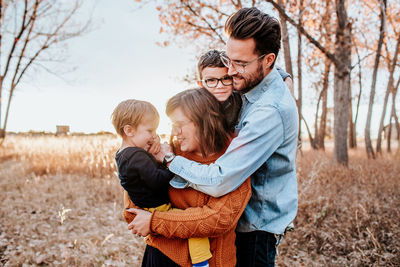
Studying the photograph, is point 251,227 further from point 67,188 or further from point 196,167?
point 67,188

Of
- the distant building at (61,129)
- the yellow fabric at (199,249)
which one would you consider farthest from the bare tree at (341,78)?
the distant building at (61,129)

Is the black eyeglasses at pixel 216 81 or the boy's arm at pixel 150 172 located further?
the black eyeglasses at pixel 216 81

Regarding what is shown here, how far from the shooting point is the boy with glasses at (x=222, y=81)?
71.9 inches

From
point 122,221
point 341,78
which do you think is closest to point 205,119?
point 122,221

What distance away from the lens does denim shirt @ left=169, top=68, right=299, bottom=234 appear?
1356mm

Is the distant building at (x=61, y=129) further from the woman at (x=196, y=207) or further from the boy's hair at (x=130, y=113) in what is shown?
the woman at (x=196, y=207)

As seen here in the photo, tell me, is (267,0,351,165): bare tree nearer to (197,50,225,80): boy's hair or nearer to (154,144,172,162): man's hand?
(197,50,225,80): boy's hair

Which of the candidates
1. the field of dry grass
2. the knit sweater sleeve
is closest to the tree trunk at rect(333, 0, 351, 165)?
the field of dry grass

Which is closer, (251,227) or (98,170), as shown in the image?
(251,227)

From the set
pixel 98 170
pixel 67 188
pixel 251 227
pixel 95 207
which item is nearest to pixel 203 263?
pixel 251 227

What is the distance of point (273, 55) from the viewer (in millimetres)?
1738

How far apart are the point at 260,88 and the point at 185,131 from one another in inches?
21.7

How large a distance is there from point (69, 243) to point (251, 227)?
3597 millimetres

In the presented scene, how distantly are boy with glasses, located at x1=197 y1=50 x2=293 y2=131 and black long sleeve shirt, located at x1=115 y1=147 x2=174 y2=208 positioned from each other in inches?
21.5
